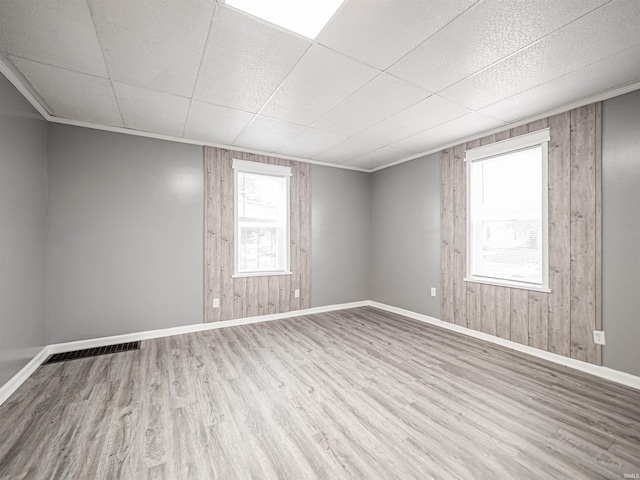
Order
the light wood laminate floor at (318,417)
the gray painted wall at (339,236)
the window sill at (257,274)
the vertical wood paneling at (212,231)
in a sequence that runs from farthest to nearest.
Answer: the gray painted wall at (339,236), the window sill at (257,274), the vertical wood paneling at (212,231), the light wood laminate floor at (318,417)

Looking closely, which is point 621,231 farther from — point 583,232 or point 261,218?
point 261,218

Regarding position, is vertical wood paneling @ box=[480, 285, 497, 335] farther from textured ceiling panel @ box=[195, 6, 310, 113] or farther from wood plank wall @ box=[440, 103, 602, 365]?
textured ceiling panel @ box=[195, 6, 310, 113]

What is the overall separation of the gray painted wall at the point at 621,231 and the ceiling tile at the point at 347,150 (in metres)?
2.41

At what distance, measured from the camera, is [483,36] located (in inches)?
72.8

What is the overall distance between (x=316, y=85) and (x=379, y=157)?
2395 millimetres

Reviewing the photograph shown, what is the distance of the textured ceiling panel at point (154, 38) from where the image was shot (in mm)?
1630

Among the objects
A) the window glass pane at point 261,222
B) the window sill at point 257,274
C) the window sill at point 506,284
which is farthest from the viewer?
the window glass pane at point 261,222

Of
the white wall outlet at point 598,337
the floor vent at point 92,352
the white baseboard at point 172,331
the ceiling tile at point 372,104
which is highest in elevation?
the ceiling tile at point 372,104

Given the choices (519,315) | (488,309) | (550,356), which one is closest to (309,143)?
(488,309)

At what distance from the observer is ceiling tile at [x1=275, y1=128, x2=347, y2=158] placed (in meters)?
3.62

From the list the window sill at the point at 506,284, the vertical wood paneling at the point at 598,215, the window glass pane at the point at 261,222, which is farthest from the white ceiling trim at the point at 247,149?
the window sill at the point at 506,284

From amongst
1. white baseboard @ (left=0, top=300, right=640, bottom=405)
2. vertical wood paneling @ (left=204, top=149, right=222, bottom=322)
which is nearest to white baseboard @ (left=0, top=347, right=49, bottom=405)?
white baseboard @ (left=0, top=300, right=640, bottom=405)

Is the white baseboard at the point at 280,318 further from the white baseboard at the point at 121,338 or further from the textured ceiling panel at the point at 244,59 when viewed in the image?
the textured ceiling panel at the point at 244,59

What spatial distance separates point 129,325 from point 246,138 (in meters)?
2.81
